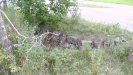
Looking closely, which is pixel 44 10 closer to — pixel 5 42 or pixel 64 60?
pixel 64 60

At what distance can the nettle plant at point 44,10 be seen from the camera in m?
7.33

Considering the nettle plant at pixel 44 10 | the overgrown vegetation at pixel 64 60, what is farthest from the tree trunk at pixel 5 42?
the nettle plant at pixel 44 10

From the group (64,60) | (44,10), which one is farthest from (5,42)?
(44,10)

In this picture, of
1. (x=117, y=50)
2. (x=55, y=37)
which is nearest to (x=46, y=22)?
(x=55, y=37)

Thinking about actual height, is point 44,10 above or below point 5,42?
above

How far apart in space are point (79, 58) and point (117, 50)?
91cm

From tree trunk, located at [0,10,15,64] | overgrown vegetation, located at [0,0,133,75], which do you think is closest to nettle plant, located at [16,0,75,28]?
overgrown vegetation, located at [0,0,133,75]

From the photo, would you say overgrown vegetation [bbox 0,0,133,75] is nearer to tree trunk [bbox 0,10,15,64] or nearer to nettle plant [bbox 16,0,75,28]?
tree trunk [bbox 0,10,15,64]

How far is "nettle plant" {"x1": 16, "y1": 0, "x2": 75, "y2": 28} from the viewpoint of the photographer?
7.33 m

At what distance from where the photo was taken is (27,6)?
24.0ft

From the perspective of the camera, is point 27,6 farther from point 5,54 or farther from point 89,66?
point 89,66

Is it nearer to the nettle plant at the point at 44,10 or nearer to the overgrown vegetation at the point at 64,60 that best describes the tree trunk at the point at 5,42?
the overgrown vegetation at the point at 64,60

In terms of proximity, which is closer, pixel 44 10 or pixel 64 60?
pixel 64 60

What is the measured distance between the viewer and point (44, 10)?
24.3 ft
